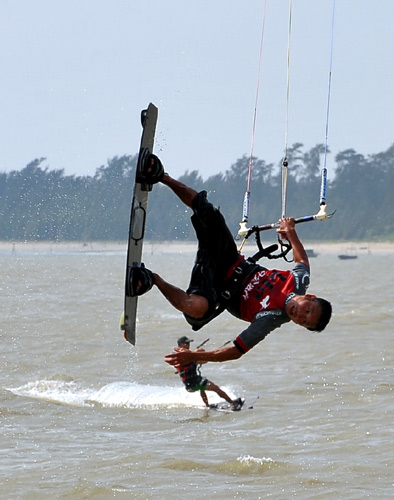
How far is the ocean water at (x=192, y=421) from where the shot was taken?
355 inches

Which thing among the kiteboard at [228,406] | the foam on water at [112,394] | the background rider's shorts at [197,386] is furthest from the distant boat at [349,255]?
the background rider's shorts at [197,386]

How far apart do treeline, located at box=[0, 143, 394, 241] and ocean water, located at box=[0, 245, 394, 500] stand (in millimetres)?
92426

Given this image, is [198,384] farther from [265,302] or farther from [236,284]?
[265,302]

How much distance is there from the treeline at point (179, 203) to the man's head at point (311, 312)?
104m

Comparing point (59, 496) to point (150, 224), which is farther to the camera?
point (150, 224)

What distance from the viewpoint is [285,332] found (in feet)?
74.3

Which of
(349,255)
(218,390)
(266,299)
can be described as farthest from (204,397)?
(349,255)

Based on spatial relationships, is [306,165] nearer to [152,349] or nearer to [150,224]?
[150,224]

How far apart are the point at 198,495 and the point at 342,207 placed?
154m

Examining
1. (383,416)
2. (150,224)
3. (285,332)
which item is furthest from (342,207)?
(383,416)

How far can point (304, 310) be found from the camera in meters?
7.83

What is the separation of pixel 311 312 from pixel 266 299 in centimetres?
52

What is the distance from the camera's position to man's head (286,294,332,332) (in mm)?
7766

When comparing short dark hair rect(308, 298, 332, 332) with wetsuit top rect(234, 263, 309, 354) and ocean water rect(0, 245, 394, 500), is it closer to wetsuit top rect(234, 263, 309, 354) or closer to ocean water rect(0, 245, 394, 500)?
wetsuit top rect(234, 263, 309, 354)
